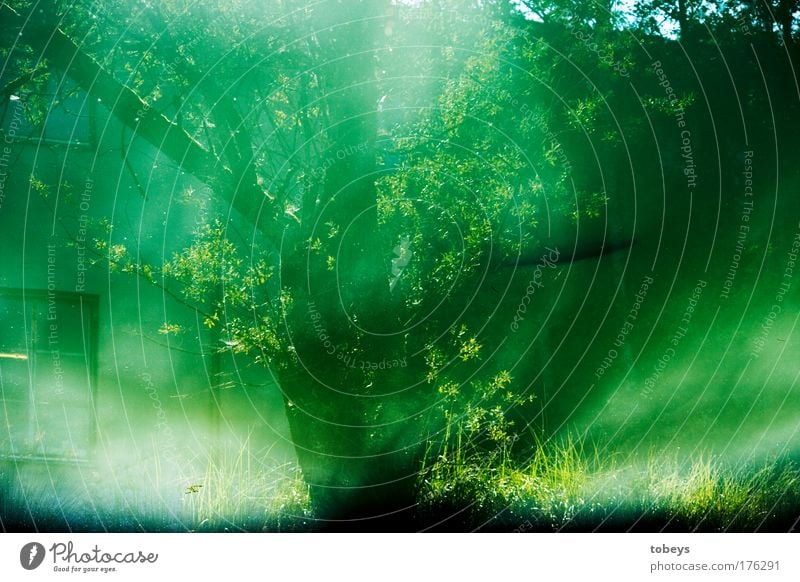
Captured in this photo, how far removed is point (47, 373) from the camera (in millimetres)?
2215

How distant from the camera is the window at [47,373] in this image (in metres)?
2.19

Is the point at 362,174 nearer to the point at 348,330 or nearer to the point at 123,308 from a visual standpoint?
the point at 348,330

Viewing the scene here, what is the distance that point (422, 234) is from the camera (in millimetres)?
2270

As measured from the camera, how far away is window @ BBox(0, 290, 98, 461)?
219cm

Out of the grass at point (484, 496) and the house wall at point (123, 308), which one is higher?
the house wall at point (123, 308)

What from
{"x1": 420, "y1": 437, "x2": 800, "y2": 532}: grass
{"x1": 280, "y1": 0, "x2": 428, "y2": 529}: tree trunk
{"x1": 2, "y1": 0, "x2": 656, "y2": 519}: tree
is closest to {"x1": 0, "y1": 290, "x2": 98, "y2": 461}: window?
{"x1": 2, "y1": 0, "x2": 656, "y2": 519}: tree

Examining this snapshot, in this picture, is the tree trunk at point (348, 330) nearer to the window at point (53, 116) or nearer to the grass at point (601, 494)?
the grass at point (601, 494)

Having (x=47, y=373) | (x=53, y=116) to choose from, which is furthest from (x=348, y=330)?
(x=53, y=116)

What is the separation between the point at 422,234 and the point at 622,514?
1.18 meters

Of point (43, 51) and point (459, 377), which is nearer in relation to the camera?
point (43, 51)

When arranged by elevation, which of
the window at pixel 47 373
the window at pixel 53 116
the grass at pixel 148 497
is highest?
the window at pixel 53 116

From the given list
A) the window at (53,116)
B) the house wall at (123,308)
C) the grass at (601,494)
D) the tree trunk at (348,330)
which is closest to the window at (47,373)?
the house wall at (123,308)
